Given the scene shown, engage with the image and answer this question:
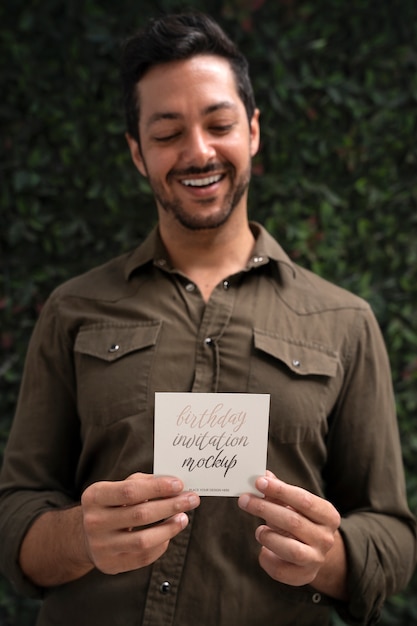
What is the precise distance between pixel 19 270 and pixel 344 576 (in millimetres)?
1217

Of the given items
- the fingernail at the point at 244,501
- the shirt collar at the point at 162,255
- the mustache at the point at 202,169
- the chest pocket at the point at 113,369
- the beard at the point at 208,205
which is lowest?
the fingernail at the point at 244,501

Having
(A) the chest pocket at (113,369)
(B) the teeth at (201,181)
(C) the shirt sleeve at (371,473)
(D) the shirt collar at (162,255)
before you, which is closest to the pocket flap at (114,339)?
(A) the chest pocket at (113,369)

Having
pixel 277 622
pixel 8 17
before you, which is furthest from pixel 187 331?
pixel 8 17

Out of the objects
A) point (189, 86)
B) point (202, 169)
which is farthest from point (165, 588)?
point (189, 86)

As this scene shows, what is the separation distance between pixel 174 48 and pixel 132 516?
30.9 inches

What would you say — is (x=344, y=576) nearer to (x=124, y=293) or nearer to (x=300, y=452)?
(x=300, y=452)

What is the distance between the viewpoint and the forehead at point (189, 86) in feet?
4.14

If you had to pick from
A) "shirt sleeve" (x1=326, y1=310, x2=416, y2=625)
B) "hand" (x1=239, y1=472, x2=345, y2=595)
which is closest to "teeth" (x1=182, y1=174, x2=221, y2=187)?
"shirt sleeve" (x1=326, y1=310, x2=416, y2=625)

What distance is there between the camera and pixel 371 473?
4.15 ft

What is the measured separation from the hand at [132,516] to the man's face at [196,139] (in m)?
0.50

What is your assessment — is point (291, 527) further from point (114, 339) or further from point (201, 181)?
point (201, 181)

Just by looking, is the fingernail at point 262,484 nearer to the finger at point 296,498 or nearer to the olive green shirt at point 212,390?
the finger at point 296,498

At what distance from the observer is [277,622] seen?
1.19 meters

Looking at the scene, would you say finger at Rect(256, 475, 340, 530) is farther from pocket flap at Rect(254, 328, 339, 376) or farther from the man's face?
the man's face
